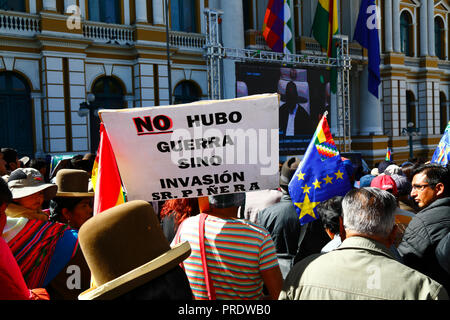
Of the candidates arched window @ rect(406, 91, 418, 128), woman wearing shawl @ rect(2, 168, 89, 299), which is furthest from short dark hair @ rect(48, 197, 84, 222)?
arched window @ rect(406, 91, 418, 128)

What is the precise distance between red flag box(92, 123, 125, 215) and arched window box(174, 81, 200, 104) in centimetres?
Result: 1449

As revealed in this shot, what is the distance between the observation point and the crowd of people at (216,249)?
5.51 ft

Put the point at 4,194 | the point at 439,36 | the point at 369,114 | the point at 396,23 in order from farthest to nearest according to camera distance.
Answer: the point at 439,36, the point at 396,23, the point at 369,114, the point at 4,194

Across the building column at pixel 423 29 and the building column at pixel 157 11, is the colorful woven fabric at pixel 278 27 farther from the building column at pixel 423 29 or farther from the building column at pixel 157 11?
the building column at pixel 423 29

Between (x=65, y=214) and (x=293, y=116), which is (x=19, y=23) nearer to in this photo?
(x=293, y=116)

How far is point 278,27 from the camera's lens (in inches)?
650

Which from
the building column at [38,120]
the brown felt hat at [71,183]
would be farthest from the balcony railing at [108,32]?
the brown felt hat at [71,183]

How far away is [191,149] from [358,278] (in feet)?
4.42

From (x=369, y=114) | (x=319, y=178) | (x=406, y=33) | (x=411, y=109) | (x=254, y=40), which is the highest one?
(x=406, y=33)

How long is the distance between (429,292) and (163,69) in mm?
14984

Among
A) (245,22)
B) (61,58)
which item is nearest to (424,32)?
(245,22)

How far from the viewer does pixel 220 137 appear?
9.18 ft

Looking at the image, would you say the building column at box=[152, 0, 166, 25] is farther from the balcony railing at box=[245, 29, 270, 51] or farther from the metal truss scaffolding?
the balcony railing at box=[245, 29, 270, 51]

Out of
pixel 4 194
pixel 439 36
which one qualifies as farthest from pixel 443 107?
pixel 4 194
